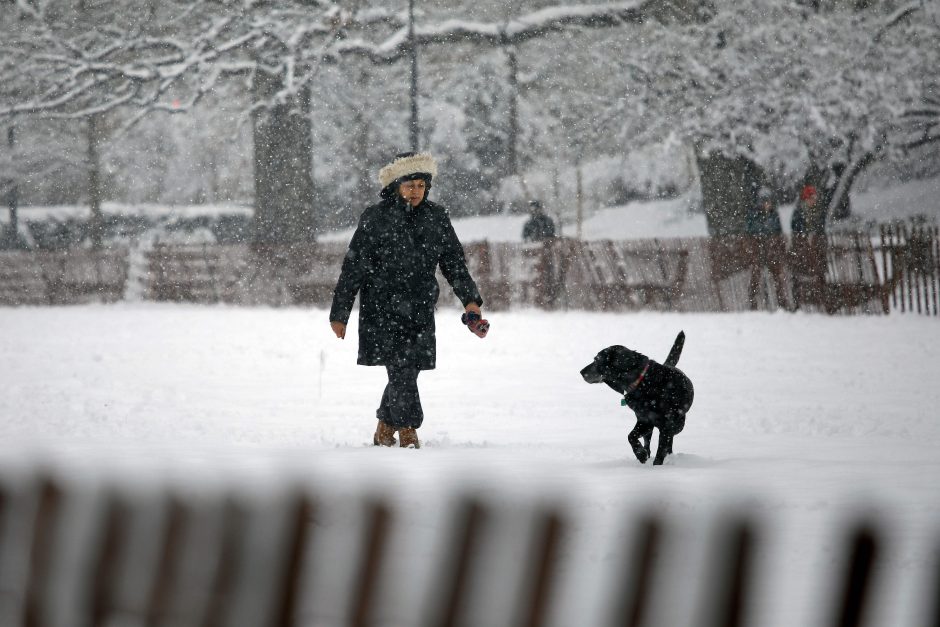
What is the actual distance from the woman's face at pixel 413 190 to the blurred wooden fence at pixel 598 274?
14163 millimetres

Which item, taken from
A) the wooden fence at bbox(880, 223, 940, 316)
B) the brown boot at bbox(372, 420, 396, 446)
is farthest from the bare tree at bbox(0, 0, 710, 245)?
the brown boot at bbox(372, 420, 396, 446)

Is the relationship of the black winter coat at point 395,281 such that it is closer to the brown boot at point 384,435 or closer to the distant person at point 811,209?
the brown boot at point 384,435

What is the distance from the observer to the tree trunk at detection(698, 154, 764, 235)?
25688 millimetres

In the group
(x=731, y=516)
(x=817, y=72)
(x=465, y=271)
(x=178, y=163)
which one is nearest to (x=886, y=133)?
(x=817, y=72)

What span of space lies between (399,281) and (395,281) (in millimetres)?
22

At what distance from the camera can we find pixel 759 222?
23.2 meters

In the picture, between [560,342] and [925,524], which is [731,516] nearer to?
[925,524]

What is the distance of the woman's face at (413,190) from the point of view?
7.13 meters

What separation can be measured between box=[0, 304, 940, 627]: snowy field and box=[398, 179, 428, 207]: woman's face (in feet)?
4.61

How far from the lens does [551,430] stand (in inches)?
339

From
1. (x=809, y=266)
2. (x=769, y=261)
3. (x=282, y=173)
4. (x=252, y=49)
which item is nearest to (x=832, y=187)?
(x=769, y=261)

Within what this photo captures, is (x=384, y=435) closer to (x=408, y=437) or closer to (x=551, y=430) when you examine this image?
(x=408, y=437)

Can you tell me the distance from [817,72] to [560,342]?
10764mm

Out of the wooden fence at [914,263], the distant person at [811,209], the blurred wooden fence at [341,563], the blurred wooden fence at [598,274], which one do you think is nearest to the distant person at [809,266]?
the blurred wooden fence at [598,274]
